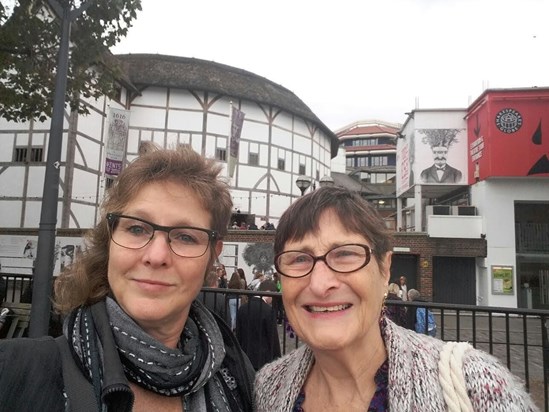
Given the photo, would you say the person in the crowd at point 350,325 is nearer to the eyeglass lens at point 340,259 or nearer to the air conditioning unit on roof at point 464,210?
the eyeglass lens at point 340,259

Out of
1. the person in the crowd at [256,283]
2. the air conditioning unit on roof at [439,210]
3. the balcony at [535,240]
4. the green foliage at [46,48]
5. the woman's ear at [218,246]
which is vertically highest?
the green foliage at [46,48]

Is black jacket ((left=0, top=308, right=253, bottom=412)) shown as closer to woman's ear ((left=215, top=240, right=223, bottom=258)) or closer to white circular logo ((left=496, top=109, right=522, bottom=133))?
woman's ear ((left=215, top=240, right=223, bottom=258))

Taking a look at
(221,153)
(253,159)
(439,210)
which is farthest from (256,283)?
(253,159)

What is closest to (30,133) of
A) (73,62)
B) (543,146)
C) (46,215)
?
(73,62)

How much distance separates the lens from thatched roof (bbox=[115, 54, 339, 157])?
2123cm

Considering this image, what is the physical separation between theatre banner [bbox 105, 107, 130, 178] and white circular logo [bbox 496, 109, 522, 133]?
1655cm

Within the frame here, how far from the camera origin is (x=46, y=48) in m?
6.98

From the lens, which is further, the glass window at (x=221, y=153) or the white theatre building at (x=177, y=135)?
the glass window at (x=221, y=153)

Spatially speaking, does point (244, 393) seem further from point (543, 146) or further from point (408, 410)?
point (543, 146)

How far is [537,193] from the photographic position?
17.9 m

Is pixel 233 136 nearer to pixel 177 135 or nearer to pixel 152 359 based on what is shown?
pixel 177 135

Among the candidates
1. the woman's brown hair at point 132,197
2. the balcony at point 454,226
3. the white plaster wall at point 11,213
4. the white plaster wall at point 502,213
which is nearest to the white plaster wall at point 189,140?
the white plaster wall at point 11,213

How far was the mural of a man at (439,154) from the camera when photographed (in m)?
20.7

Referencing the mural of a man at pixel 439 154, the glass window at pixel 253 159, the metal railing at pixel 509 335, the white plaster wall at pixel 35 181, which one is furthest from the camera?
the glass window at pixel 253 159
